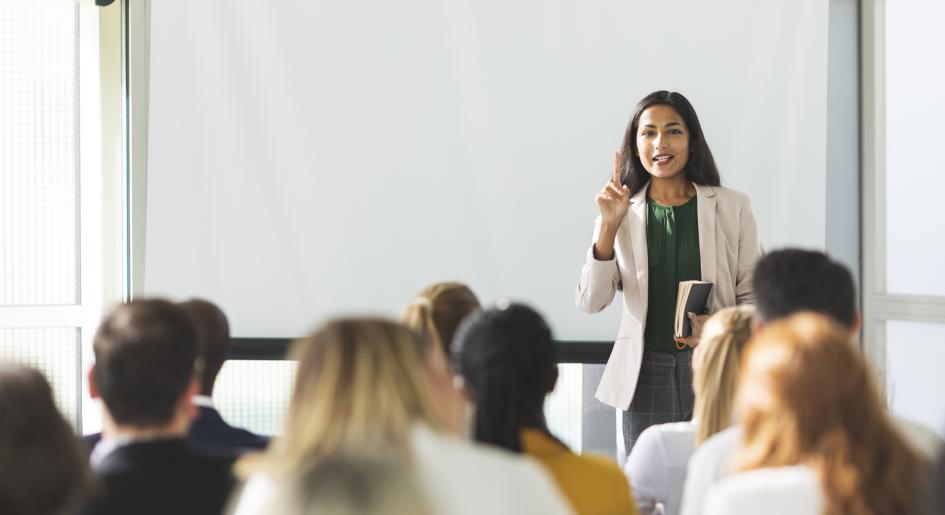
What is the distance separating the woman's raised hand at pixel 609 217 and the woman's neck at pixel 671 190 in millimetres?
149

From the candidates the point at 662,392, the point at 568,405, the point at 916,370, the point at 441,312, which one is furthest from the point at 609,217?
the point at 916,370

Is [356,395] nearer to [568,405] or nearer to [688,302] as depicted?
[688,302]

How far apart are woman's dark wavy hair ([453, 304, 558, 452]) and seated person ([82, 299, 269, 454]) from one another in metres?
0.57

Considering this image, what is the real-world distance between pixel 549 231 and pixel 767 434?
2.72m

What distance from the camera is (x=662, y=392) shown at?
123 inches

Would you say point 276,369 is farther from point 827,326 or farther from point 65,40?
point 827,326

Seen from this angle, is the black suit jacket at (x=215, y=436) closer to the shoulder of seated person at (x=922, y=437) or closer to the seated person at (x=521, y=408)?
the seated person at (x=521, y=408)

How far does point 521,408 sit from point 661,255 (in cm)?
161

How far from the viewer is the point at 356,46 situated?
3939 mm

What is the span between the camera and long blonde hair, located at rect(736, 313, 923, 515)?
1.33 meters

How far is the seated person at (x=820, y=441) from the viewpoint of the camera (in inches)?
51.8

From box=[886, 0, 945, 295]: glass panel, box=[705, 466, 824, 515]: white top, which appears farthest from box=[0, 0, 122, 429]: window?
box=[886, 0, 945, 295]: glass panel

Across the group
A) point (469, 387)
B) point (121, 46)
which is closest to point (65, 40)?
point (121, 46)

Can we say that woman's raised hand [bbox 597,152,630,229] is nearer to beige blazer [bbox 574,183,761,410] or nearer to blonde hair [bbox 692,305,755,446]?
beige blazer [bbox 574,183,761,410]
